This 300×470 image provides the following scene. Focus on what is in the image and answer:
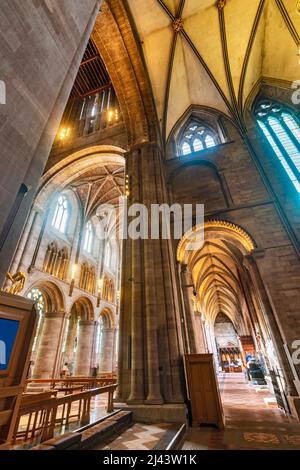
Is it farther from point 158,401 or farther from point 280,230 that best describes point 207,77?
point 158,401

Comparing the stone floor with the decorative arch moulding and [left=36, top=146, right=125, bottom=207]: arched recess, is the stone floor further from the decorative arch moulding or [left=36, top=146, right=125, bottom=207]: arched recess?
[left=36, top=146, right=125, bottom=207]: arched recess

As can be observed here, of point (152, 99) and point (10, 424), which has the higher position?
point (152, 99)

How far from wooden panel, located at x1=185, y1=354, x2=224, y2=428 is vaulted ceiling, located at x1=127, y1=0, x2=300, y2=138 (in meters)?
10.4

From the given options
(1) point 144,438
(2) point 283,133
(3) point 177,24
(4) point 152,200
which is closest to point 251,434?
(1) point 144,438

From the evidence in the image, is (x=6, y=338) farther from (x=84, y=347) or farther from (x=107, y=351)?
(x=107, y=351)

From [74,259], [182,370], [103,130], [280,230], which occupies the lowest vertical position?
[182,370]

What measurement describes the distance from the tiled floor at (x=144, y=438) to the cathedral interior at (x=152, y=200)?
0.05 metres

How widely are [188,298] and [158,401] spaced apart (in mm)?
4446

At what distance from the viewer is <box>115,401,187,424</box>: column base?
16.3 feet

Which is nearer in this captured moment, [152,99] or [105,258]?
[152,99]

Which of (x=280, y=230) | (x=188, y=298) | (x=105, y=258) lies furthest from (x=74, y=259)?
(x=280, y=230)

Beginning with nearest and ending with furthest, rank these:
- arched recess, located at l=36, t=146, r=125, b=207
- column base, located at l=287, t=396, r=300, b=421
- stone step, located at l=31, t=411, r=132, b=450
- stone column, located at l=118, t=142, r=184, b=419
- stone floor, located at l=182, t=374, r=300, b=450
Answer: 1. stone step, located at l=31, t=411, r=132, b=450
2. stone floor, located at l=182, t=374, r=300, b=450
3. column base, located at l=287, t=396, r=300, b=421
4. stone column, located at l=118, t=142, r=184, b=419
5. arched recess, located at l=36, t=146, r=125, b=207

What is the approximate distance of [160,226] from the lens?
760 cm

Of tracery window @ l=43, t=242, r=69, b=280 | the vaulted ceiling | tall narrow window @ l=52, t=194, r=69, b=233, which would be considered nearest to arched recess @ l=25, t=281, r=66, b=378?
tracery window @ l=43, t=242, r=69, b=280
